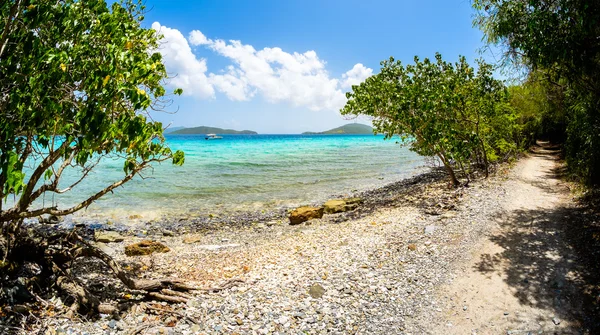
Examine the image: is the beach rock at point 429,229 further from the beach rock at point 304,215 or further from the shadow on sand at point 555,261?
the beach rock at point 304,215

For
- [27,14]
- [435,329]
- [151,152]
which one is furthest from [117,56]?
[435,329]

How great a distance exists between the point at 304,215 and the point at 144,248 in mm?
7052

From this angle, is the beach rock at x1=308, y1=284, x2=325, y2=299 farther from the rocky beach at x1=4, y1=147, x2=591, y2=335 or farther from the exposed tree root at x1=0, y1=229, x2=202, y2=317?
the exposed tree root at x1=0, y1=229, x2=202, y2=317

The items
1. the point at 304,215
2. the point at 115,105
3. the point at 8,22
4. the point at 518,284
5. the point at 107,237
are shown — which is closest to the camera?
the point at 8,22

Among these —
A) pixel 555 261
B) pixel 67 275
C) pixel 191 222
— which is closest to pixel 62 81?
pixel 67 275

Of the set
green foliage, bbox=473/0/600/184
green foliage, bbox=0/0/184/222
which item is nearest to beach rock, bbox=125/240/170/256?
green foliage, bbox=0/0/184/222

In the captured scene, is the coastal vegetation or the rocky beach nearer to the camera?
the coastal vegetation

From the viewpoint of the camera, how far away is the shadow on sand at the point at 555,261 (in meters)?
6.92

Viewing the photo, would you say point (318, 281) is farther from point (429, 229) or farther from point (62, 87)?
point (62, 87)

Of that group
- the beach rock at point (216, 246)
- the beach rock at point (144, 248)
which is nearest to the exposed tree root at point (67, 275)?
the beach rock at point (144, 248)

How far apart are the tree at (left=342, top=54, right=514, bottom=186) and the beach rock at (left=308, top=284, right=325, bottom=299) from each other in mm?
9539

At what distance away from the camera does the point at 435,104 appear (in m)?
14.3

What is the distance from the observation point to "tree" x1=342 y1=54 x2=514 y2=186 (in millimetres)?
15078

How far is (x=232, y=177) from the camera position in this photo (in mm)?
30531
